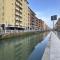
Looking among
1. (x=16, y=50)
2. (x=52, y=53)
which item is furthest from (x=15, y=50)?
(x=52, y=53)

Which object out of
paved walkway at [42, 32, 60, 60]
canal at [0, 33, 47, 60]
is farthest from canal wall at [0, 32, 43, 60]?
paved walkway at [42, 32, 60, 60]

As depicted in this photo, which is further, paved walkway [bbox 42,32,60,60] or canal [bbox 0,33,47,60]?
canal [bbox 0,33,47,60]

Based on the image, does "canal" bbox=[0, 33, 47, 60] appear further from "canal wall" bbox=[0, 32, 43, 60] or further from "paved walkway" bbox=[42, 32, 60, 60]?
"paved walkway" bbox=[42, 32, 60, 60]

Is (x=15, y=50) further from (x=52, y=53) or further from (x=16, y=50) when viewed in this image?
(x=52, y=53)

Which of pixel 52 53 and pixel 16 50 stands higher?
pixel 52 53

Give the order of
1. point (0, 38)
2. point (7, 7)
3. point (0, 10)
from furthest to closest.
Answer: point (7, 7), point (0, 10), point (0, 38)

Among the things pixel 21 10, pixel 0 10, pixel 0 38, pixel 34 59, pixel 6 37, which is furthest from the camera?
pixel 21 10

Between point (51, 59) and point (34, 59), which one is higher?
point (51, 59)

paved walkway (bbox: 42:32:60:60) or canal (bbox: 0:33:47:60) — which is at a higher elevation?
paved walkway (bbox: 42:32:60:60)

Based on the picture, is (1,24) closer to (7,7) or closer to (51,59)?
(7,7)

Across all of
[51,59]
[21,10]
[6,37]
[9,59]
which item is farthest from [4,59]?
[21,10]

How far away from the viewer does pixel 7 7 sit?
72250 mm

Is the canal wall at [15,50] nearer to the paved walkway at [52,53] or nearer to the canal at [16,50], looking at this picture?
the canal at [16,50]

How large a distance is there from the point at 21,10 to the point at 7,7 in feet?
110
